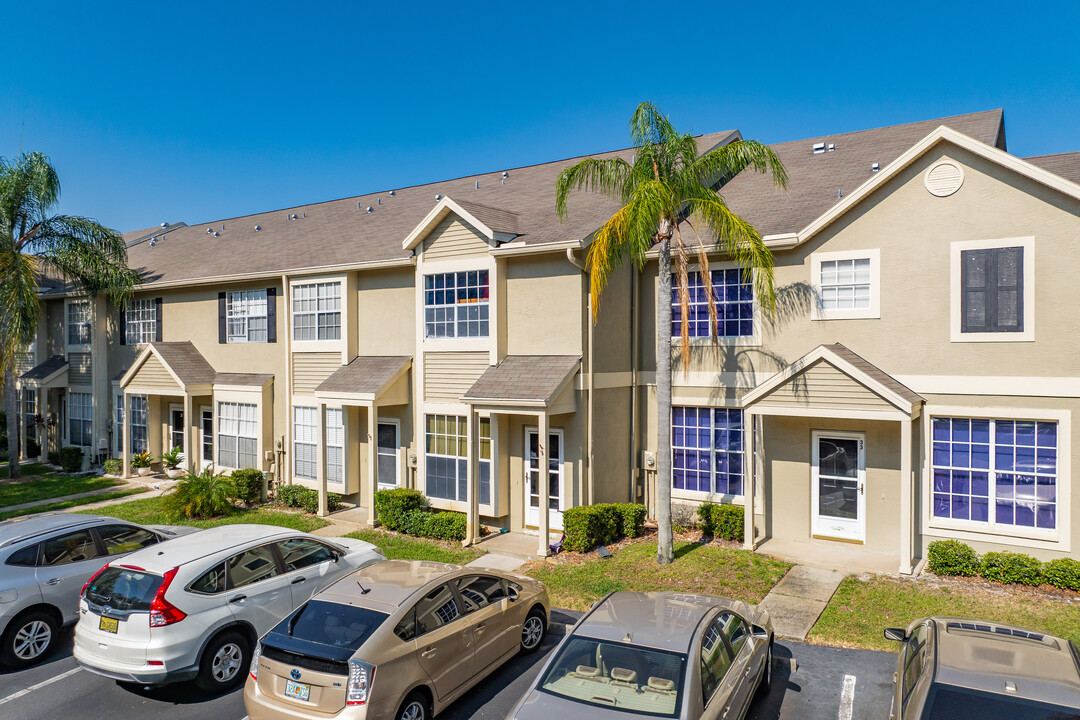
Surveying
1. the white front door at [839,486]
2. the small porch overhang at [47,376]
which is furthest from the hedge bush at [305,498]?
the small porch overhang at [47,376]

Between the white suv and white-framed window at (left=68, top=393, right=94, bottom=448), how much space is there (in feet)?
62.3

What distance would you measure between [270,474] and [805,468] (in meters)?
14.1

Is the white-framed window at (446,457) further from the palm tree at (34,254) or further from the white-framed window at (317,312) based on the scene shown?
the palm tree at (34,254)

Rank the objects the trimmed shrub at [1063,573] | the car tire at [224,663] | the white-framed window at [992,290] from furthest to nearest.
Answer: the white-framed window at [992,290], the trimmed shrub at [1063,573], the car tire at [224,663]

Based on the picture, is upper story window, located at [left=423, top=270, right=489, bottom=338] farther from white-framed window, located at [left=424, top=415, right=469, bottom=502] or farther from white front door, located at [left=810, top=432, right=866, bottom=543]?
white front door, located at [left=810, top=432, right=866, bottom=543]

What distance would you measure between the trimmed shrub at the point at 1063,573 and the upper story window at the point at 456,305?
11.1 m

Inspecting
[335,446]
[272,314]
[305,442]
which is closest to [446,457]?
[335,446]

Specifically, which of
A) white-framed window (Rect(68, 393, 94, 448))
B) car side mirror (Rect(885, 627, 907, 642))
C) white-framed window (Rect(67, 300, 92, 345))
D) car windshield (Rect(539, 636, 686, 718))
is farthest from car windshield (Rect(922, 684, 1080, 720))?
white-framed window (Rect(67, 300, 92, 345))

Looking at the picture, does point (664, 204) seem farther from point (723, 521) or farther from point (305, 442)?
point (305, 442)

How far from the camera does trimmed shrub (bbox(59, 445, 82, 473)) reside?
23.8 metres

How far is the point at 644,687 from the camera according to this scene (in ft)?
18.5

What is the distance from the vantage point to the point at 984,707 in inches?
193

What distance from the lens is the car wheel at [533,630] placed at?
28.5 ft

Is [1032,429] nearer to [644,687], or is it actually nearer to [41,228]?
[644,687]
